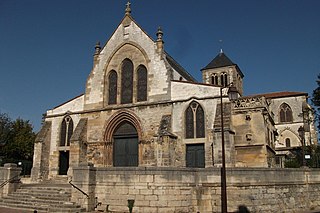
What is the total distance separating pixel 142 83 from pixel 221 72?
987 inches

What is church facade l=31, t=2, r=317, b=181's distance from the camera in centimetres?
1935

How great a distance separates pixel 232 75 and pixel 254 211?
32.8 meters

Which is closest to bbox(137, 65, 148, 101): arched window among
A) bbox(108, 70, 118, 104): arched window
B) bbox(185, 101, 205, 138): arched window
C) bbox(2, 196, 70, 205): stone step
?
bbox(108, 70, 118, 104): arched window

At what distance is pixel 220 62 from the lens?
154ft

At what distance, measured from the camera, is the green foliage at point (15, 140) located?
31.3m

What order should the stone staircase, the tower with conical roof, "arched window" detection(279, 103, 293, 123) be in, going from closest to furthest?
the stone staircase < "arched window" detection(279, 103, 293, 123) < the tower with conical roof

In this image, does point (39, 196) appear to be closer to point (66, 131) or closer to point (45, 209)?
point (45, 209)

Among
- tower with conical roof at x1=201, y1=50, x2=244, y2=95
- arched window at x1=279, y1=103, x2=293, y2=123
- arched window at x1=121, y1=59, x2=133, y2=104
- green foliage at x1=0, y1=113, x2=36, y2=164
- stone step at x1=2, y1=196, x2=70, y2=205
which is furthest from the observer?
tower with conical roof at x1=201, y1=50, x2=244, y2=95

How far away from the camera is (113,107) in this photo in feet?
75.7

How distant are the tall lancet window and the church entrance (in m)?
4.16

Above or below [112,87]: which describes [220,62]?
above

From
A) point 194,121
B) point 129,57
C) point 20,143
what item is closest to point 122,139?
point 194,121

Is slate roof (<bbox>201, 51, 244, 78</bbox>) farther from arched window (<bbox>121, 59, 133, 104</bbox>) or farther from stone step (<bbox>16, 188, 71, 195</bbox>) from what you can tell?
stone step (<bbox>16, 188, 71, 195</bbox>)

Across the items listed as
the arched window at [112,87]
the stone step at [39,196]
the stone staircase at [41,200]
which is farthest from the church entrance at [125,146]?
the stone step at [39,196]
